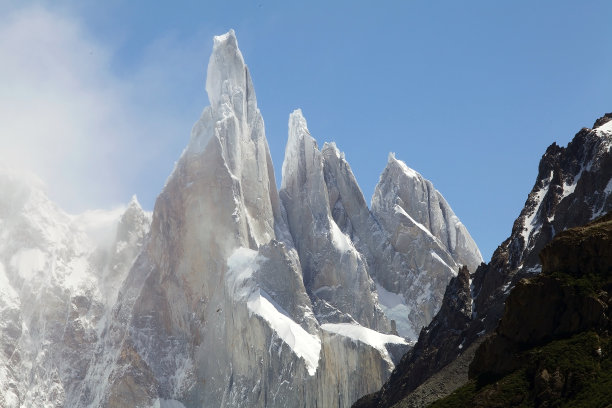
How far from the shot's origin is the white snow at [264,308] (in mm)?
173875

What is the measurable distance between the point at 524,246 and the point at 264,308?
52.9 m

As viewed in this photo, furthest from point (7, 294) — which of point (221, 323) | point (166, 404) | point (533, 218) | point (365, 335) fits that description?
point (533, 218)

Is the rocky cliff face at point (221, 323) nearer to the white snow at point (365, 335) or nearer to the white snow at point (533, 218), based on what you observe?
the white snow at point (365, 335)

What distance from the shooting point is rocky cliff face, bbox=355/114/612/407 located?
127062mm

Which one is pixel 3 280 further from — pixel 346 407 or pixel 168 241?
pixel 346 407

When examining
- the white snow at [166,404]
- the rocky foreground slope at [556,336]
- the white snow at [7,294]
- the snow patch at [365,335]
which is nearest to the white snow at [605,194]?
the rocky foreground slope at [556,336]

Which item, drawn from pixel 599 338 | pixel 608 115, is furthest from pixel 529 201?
pixel 599 338

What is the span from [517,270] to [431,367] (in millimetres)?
15842

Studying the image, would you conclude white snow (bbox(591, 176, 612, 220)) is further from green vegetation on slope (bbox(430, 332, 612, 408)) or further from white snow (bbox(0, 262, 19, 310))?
white snow (bbox(0, 262, 19, 310))

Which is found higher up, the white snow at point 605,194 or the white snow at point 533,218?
the white snow at point 533,218

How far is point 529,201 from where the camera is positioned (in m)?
143

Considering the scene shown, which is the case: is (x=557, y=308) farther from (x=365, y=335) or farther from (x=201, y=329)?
(x=201, y=329)

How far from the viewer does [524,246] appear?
136 meters

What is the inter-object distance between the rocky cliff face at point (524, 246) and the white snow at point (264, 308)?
22.4 metres
